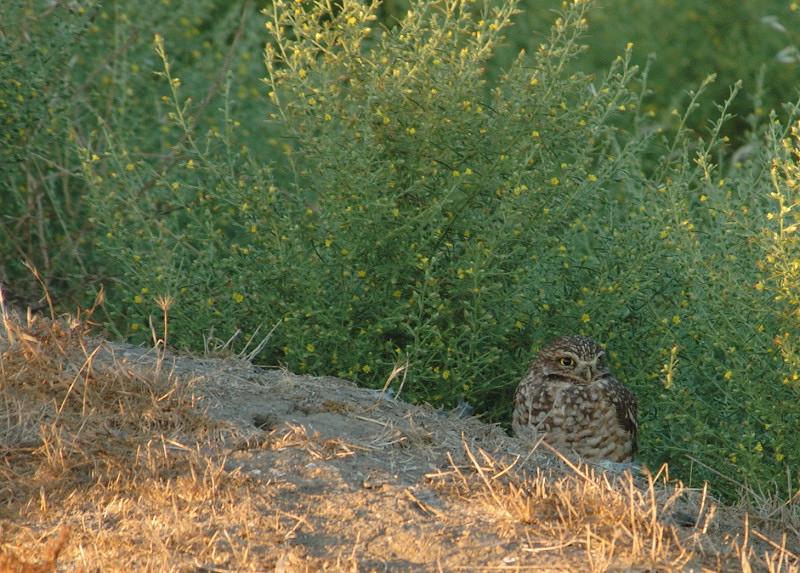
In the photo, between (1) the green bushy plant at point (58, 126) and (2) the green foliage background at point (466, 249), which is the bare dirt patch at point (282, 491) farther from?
(1) the green bushy plant at point (58, 126)

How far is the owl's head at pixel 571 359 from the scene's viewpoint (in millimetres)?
4680

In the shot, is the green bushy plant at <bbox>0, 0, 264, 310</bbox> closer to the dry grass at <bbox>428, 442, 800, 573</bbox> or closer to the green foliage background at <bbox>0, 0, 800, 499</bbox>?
the green foliage background at <bbox>0, 0, 800, 499</bbox>

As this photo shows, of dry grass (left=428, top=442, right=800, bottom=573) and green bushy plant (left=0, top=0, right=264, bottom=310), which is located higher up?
dry grass (left=428, top=442, right=800, bottom=573)

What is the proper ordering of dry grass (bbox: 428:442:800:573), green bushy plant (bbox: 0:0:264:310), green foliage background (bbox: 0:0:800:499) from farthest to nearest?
green bushy plant (bbox: 0:0:264:310)
green foliage background (bbox: 0:0:800:499)
dry grass (bbox: 428:442:800:573)

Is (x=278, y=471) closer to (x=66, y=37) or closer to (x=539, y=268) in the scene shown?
(x=539, y=268)

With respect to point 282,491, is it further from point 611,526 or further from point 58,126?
point 58,126

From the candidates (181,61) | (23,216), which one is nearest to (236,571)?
(23,216)

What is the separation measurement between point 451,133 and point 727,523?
6.81 ft

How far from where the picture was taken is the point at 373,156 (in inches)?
179

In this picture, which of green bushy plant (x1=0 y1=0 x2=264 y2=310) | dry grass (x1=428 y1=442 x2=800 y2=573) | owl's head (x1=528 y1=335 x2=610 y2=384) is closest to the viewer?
dry grass (x1=428 y1=442 x2=800 y2=573)

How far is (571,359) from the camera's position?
184 inches

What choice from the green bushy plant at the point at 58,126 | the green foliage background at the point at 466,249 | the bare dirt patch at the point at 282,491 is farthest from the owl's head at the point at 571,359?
the green bushy plant at the point at 58,126

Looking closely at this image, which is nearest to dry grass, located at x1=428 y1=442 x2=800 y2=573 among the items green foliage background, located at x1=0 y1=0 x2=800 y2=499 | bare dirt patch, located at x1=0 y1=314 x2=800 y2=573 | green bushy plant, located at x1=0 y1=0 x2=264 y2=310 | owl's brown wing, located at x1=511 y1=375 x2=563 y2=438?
bare dirt patch, located at x1=0 y1=314 x2=800 y2=573

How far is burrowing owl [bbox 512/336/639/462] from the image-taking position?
471 cm
